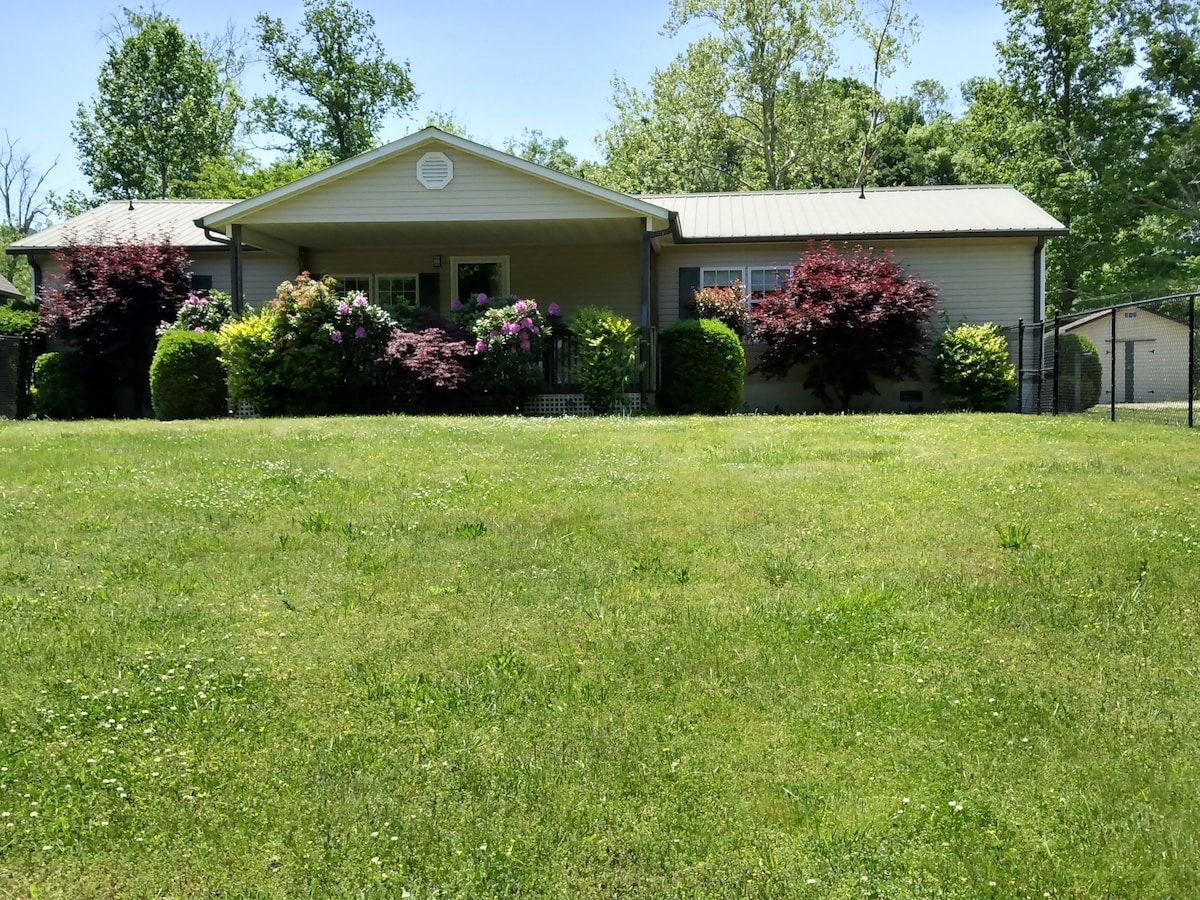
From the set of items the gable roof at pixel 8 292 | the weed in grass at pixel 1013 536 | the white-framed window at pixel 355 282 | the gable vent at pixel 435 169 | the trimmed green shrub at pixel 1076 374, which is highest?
the gable vent at pixel 435 169

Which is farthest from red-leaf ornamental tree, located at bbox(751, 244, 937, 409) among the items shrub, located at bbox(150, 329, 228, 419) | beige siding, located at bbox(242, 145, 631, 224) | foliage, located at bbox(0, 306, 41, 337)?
foliage, located at bbox(0, 306, 41, 337)

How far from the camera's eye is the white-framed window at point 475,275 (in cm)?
1836

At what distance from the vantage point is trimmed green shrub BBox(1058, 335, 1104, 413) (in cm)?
1563

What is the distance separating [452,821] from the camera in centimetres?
296

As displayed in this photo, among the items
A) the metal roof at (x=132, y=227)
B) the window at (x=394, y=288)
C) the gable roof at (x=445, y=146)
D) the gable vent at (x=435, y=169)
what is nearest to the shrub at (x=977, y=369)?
the gable roof at (x=445, y=146)

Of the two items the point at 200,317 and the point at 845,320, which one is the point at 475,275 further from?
the point at 845,320

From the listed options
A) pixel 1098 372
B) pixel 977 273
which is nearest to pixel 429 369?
pixel 977 273

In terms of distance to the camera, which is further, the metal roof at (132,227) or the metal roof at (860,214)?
the metal roof at (132,227)

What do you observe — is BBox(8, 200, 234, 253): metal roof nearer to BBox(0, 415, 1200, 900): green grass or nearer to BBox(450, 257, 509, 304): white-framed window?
BBox(450, 257, 509, 304): white-framed window

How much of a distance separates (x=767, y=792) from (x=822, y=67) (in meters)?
32.5

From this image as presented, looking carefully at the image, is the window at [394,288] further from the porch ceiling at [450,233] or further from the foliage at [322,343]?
the foliage at [322,343]

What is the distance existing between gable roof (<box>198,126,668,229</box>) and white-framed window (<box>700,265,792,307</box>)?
3.11m

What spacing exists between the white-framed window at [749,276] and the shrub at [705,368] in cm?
290

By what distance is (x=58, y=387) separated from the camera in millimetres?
16609
